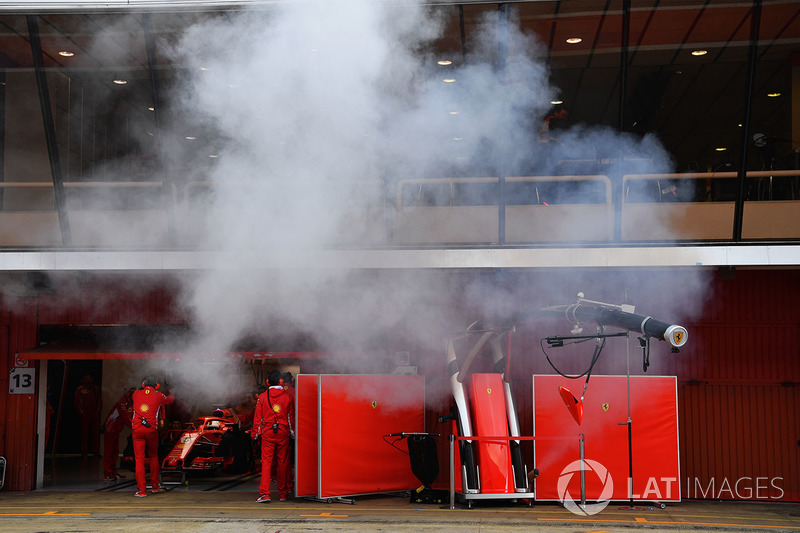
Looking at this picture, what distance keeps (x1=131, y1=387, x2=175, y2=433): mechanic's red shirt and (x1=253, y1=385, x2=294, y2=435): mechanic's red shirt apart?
1223mm

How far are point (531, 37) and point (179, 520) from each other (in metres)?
6.17

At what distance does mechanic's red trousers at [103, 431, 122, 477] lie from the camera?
9938 mm

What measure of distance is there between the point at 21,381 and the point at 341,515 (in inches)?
191

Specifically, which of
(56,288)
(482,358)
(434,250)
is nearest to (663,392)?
(482,358)

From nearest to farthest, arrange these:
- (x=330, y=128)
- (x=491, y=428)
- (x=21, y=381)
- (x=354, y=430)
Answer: (x=330, y=128)
(x=491, y=428)
(x=354, y=430)
(x=21, y=381)

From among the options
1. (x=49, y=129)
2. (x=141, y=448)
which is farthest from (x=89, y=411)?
(x=49, y=129)

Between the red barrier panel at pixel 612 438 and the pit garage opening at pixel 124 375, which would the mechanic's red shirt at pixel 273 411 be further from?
the red barrier panel at pixel 612 438

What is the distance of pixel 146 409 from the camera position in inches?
341

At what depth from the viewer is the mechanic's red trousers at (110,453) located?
994 cm

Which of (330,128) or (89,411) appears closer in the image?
(330,128)

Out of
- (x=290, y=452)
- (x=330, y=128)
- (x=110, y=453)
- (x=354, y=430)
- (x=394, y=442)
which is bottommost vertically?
(x=110, y=453)

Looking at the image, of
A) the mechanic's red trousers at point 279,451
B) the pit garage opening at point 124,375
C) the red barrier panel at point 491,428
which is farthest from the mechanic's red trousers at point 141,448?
the red barrier panel at point 491,428

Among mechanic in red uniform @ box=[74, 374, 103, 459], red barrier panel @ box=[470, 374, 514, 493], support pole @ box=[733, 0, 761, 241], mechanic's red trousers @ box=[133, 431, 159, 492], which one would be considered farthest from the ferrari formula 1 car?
support pole @ box=[733, 0, 761, 241]

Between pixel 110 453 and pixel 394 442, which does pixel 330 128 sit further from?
pixel 110 453
